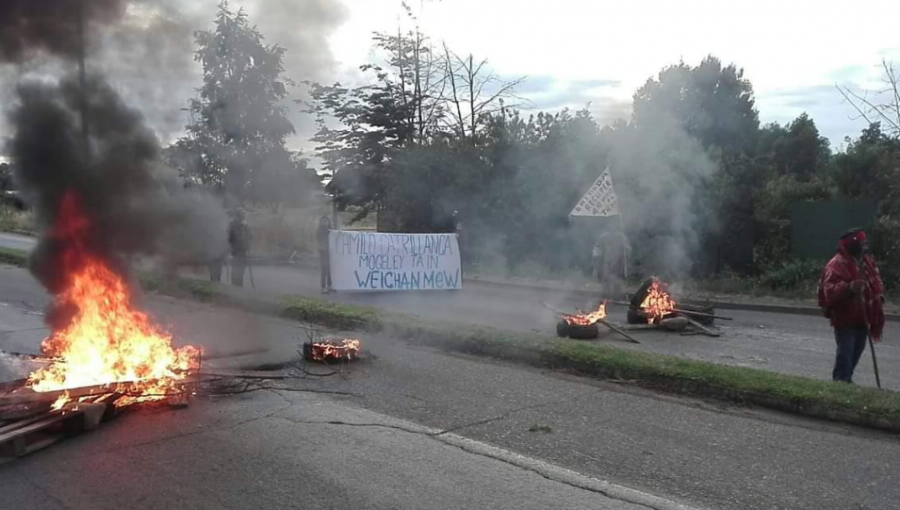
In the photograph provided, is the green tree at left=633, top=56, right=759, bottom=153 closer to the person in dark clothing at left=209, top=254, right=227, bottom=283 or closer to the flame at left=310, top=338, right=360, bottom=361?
the person in dark clothing at left=209, top=254, right=227, bottom=283

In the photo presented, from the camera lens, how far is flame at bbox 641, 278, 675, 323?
10.3m

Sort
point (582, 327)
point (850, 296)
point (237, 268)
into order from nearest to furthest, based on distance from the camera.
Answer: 1. point (850, 296)
2. point (582, 327)
3. point (237, 268)

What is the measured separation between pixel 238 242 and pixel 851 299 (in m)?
9.69

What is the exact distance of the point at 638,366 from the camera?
6.71 meters

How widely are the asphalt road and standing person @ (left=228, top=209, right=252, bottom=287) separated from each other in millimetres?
6116

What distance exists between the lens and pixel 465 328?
8.78 m

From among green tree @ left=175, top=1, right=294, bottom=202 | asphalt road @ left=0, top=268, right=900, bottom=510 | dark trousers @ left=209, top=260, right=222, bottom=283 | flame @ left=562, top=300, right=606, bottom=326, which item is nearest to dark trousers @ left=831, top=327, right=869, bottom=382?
asphalt road @ left=0, top=268, right=900, bottom=510

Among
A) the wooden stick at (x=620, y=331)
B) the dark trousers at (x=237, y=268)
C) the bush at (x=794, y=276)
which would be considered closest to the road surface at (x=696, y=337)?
the wooden stick at (x=620, y=331)

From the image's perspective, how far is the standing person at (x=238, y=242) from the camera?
12.2m

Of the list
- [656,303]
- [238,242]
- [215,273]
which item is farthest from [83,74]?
[656,303]

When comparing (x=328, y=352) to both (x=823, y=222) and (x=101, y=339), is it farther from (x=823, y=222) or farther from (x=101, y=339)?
(x=823, y=222)

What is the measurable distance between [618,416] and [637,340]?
157 inches

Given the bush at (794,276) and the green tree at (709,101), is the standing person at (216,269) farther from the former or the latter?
the green tree at (709,101)

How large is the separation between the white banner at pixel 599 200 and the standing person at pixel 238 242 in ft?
19.3
